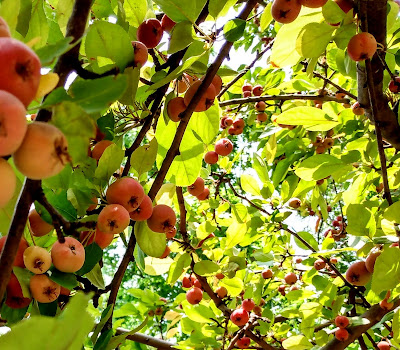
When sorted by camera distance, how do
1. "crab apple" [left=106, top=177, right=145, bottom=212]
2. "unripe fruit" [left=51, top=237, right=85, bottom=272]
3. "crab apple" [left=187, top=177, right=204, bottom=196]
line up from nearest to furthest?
"unripe fruit" [left=51, top=237, right=85, bottom=272]
"crab apple" [left=106, top=177, right=145, bottom=212]
"crab apple" [left=187, top=177, right=204, bottom=196]

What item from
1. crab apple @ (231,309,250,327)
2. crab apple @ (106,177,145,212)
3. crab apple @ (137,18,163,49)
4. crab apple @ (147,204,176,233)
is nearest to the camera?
crab apple @ (106,177,145,212)

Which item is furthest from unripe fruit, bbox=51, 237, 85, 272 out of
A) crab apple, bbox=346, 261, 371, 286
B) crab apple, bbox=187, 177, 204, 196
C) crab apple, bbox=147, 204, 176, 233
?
crab apple, bbox=346, 261, 371, 286

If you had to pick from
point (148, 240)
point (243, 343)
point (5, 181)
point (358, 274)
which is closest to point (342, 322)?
point (358, 274)

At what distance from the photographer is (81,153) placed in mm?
499

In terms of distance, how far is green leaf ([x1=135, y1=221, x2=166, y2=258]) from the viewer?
1092mm

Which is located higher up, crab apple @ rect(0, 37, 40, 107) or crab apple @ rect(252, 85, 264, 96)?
crab apple @ rect(252, 85, 264, 96)

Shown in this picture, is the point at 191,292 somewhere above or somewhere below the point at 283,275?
below

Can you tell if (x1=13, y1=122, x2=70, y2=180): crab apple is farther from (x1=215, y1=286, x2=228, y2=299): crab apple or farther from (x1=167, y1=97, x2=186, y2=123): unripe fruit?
(x1=215, y1=286, x2=228, y2=299): crab apple

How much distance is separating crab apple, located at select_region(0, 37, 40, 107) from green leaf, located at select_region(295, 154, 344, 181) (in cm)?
135

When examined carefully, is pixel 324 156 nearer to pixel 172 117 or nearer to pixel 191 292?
pixel 172 117

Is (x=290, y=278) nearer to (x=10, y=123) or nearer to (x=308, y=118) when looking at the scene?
(x=308, y=118)

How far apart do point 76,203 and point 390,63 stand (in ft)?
3.92

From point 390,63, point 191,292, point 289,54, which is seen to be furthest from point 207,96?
point 191,292

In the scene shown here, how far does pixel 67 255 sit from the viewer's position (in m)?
0.75
